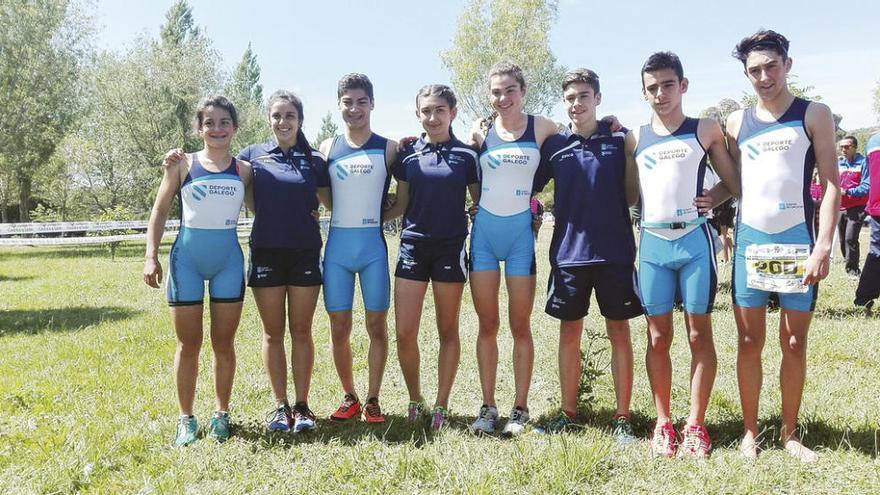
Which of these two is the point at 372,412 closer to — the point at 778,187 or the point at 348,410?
the point at 348,410

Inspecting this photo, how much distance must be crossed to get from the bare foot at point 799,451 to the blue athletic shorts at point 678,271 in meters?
0.96

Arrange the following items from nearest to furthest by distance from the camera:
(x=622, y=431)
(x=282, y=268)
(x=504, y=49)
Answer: (x=622, y=431) → (x=282, y=268) → (x=504, y=49)

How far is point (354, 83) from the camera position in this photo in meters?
4.60

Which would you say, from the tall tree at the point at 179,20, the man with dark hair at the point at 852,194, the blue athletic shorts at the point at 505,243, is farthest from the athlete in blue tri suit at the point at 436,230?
the tall tree at the point at 179,20

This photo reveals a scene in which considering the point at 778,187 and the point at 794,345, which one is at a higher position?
the point at 778,187

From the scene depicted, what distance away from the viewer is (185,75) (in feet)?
96.6

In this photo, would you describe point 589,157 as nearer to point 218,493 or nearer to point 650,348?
point 650,348

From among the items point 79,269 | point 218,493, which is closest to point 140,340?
point 218,493

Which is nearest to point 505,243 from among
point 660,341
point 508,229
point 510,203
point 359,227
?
point 508,229

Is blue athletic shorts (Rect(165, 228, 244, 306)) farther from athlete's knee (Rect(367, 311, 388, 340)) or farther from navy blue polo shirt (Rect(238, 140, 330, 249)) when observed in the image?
athlete's knee (Rect(367, 311, 388, 340))

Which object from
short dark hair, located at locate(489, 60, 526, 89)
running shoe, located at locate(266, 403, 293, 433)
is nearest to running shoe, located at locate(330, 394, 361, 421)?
running shoe, located at locate(266, 403, 293, 433)

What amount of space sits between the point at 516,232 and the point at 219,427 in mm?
2542

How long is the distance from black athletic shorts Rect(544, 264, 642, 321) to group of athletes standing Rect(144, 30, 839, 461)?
1 cm

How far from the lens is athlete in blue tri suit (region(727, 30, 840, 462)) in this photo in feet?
11.7
